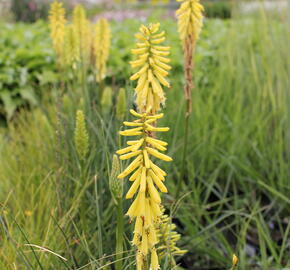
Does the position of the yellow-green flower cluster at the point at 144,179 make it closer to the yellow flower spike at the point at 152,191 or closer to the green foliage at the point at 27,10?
the yellow flower spike at the point at 152,191

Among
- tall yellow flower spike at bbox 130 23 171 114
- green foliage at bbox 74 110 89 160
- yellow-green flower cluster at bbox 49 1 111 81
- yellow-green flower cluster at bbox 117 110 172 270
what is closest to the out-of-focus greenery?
yellow-green flower cluster at bbox 49 1 111 81

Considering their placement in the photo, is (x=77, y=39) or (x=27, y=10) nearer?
(x=77, y=39)

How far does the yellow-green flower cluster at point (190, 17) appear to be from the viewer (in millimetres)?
2242

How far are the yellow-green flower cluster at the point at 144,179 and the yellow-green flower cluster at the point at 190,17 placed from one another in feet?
3.52

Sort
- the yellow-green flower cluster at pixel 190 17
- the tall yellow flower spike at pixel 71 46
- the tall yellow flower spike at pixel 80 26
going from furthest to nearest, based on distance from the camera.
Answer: the tall yellow flower spike at pixel 80 26 < the tall yellow flower spike at pixel 71 46 < the yellow-green flower cluster at pixel 190 17

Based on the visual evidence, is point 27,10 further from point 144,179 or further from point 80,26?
point 144,179

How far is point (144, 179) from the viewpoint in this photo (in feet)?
4.27

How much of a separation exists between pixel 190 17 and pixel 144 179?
1.28 m

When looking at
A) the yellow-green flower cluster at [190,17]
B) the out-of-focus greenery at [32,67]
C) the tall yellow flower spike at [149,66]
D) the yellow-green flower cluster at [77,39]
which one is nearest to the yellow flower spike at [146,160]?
the tall yellow flower spike at [149,66]

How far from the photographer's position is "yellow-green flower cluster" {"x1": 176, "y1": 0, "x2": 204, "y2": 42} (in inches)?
88.3

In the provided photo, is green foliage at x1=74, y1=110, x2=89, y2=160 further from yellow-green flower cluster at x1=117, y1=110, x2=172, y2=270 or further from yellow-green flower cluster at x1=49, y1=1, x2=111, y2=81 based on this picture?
yellow-green flower cluster at x1=49, y1=1, x2=111, y2=81

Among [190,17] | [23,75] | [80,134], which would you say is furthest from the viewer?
[23,75]

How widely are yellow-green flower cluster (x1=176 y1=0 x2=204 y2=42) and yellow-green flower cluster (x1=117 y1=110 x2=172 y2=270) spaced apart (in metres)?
1.07

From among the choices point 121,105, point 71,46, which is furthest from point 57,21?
point 121,105
